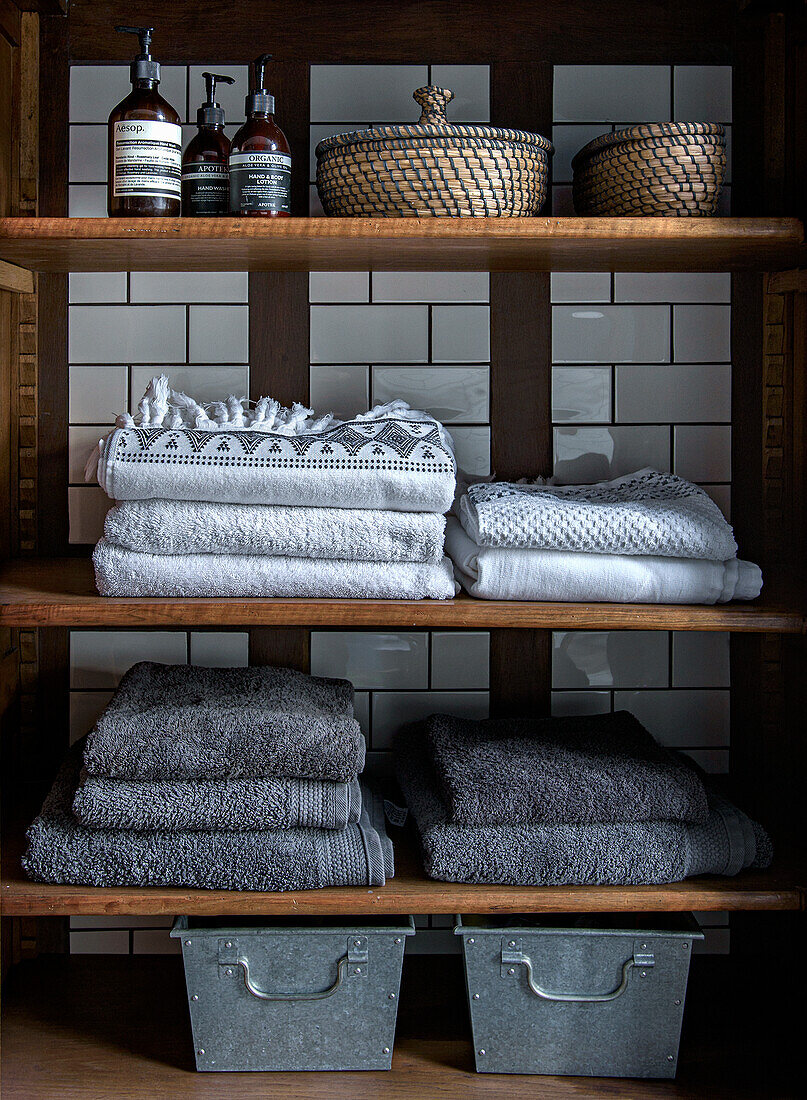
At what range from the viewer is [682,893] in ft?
4.05

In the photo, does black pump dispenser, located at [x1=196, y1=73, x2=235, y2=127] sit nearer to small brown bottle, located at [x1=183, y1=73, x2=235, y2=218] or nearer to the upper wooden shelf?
small brown bottle, located at [x1=183, y1=73, x2=235, y2=218]

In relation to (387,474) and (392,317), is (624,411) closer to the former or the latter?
(392,317)

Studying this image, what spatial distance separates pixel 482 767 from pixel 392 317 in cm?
72

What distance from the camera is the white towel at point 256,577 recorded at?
1.26 m

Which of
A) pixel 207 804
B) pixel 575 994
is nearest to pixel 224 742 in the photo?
pixel 207 804

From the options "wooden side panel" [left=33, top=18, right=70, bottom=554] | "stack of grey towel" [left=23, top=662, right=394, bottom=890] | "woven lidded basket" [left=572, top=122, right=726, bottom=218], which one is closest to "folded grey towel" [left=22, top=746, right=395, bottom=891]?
"stack of grey towel" [left=23, top=662, right=394, bottom=890]

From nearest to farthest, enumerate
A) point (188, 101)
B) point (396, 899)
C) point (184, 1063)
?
point (396, 899) < point (184, 1063) < point (188, 101)

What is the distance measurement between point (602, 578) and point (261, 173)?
68cm

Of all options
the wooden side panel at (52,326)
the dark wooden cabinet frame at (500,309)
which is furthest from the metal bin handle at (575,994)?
the wooden side panel at (52,326)

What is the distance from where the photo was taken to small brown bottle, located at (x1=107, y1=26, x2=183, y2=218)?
48.3 inches

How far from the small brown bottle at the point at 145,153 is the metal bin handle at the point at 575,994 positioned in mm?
1053

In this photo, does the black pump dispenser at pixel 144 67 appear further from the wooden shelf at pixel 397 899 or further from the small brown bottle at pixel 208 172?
the wooden shelf at pixel 397 899

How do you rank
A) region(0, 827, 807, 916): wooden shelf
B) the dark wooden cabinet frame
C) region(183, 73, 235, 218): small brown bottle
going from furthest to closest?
the dark wooden cabinet frame
region(183, 73, 235, 218): small brown bottle
region(0, 827, 807, 916): wooden shelf

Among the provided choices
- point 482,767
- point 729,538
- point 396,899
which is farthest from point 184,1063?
point 729,538
